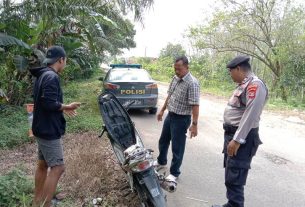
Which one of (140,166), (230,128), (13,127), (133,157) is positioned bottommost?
(13,127)

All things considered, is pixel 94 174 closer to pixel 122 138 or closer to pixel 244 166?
pixel 122 138

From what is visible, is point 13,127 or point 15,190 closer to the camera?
point 15,190

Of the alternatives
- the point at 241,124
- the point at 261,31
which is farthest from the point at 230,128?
the point at 261,31

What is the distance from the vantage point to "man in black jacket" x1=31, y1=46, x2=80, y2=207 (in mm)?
3488

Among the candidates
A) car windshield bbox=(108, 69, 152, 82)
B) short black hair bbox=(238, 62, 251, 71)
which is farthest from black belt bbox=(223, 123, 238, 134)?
car windshield bbox=(108, 69, 152, 82)

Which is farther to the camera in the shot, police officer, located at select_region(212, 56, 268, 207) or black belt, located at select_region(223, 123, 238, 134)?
black belt, located at select_region(223, 123, 238, 134)

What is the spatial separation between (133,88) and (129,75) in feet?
1.90

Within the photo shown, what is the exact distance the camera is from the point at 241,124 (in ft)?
11.6

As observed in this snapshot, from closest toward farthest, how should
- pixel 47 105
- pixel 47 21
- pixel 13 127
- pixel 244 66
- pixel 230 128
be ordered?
pixel 47 105
pixel 244 66
pixel 230 128
pixel 47 21
pixel 13 127

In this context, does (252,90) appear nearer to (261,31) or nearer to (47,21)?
(47,21)

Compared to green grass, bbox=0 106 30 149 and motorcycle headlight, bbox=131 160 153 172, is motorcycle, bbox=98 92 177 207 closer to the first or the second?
motorcycle headlight, bbox=131 160 153 172

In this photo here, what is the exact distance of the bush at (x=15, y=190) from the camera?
3.69 metres

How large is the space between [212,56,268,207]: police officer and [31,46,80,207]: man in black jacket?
1766 mm

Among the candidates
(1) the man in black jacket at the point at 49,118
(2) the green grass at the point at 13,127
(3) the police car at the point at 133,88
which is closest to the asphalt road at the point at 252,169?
(3) the police car at the point at 133,88
